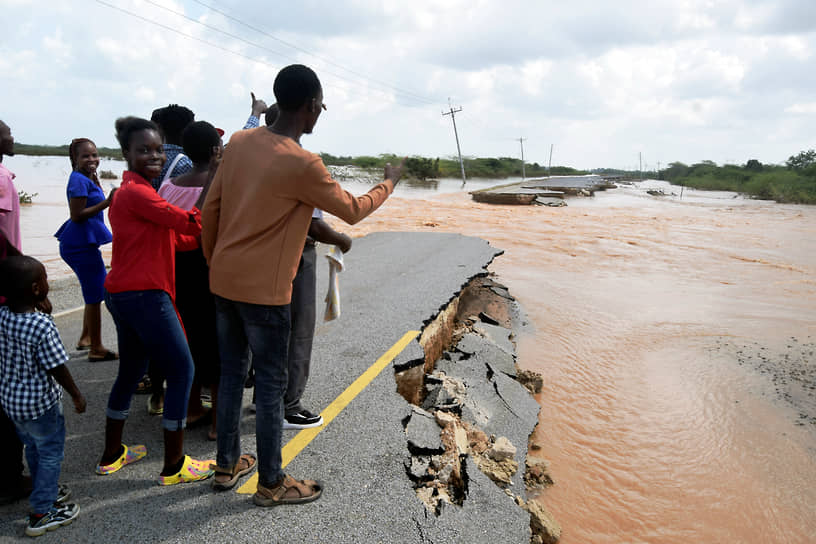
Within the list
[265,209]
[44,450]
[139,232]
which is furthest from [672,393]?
[44,450]

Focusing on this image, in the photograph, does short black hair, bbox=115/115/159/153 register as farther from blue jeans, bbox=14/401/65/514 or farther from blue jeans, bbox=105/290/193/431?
blue jeans, bbox=14/401/65/514

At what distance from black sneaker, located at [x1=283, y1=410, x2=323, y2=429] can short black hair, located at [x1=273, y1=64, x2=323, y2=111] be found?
195cm

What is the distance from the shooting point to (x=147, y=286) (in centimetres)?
Result: 225

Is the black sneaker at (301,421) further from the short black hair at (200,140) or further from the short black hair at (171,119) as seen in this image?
the short black hair at (171,119)

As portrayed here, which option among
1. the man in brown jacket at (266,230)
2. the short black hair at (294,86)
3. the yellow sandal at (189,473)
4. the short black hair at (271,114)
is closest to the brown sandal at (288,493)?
the man in brown jacket at (266,230)

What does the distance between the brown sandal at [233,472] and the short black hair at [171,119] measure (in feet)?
7.14

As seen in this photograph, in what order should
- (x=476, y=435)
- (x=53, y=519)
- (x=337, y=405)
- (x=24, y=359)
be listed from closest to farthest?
(x=24, y=359) → (x=53, y=519) → (x=337, y=405) → (x=476, y=435)

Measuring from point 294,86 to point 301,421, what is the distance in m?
2.07

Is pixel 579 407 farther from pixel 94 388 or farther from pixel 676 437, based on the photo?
pixel 94 388

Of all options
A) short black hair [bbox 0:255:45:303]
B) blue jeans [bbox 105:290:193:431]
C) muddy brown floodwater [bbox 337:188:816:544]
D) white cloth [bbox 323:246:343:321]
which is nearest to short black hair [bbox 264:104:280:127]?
white cloth [bbox 323:246:343:321]

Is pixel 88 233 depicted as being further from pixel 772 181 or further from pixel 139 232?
pixel 772 181

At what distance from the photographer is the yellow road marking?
8.80 feet

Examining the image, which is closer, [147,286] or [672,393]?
[147,286]

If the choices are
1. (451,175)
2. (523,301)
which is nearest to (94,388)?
(523,301)
